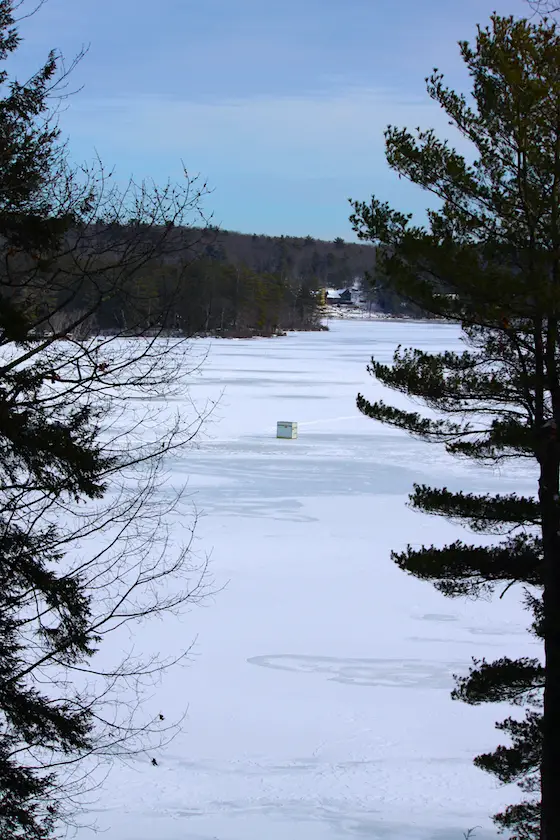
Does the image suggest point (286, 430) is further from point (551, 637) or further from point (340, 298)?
point (340, 298)

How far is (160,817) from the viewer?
24.7ft

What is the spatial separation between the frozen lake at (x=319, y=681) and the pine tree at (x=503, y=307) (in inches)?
45.3

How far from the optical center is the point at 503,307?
715 centimetres

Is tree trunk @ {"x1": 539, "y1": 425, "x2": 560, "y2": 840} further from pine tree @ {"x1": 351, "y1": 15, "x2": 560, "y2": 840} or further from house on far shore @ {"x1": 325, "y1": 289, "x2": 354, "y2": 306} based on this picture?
house on far shore @ {"x1": 325, "y1": 289, "x2": 354, "y2": 306}

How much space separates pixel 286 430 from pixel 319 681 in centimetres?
1420

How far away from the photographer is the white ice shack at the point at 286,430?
2406 centimetres

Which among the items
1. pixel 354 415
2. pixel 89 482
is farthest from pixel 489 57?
pixel 354 415

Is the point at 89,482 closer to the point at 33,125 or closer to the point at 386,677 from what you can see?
the point at 33,125

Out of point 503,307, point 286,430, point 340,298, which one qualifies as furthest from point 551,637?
point 340,298

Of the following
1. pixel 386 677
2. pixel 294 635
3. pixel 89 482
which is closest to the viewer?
pixel 89 482

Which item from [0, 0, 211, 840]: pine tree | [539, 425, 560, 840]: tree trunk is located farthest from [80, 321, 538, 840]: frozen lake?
[0, 0, 211, 840]: pine tree

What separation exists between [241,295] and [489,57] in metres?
80.2

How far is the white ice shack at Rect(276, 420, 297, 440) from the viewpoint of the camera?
24.1m

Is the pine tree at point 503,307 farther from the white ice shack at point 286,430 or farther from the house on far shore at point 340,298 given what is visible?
the house on far shore at point 340,298
